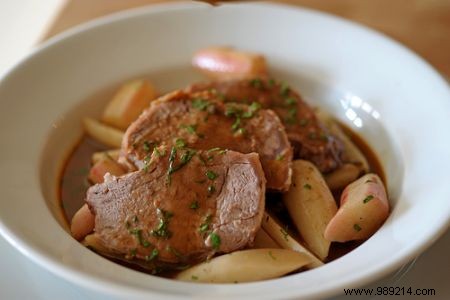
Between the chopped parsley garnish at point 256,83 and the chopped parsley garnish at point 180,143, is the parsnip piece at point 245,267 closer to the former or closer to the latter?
the chopped parsley garnish at point 180,143

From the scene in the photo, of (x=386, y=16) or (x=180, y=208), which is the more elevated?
(x=180, y=208)

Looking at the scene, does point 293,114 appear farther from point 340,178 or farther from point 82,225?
point 82,225

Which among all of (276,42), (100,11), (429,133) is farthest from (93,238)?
(100,11)

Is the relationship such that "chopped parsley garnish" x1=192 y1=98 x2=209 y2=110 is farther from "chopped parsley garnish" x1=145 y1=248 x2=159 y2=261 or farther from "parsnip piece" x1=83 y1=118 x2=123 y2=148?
"chopped parsley garnish" x1=145 y1=248 x2=159 y2=261

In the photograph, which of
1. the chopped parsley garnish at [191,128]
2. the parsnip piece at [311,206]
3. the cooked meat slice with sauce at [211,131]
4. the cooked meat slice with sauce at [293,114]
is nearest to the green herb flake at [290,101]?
the cooked meat slice with sauce at [293,114]

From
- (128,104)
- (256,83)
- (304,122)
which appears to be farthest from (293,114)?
(128,104)

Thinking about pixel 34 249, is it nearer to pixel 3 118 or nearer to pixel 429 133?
pixel 3 118
